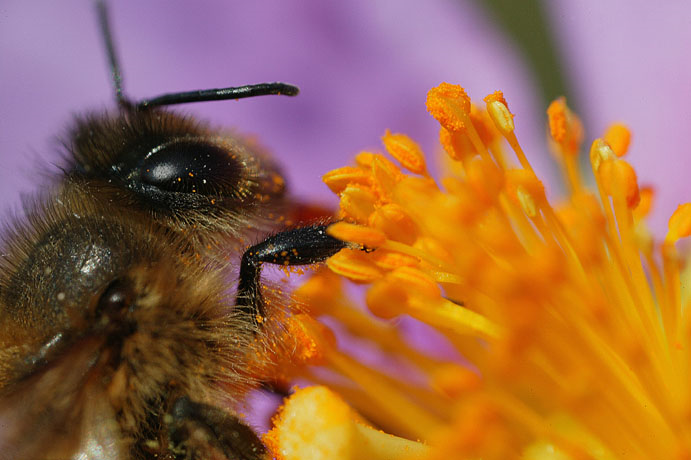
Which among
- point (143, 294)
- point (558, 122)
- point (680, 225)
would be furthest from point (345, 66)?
point (143, 294)

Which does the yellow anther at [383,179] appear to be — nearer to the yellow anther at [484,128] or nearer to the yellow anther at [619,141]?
the yellow anther at [484,128]

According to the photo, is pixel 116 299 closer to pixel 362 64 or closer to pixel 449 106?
pixel 449 106

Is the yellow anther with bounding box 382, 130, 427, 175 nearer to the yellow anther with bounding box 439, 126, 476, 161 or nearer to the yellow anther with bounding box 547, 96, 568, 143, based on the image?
the yellow anther with bounding box 439, 126, 476, 161

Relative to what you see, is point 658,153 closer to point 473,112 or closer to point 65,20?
point 473,112

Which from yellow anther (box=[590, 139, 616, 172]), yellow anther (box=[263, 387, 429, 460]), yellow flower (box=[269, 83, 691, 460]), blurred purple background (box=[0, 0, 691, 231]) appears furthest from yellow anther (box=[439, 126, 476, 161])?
blurred purple background (box=[0, 0, 691, 231])

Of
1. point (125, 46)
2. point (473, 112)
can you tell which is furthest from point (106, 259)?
point (125, 46)

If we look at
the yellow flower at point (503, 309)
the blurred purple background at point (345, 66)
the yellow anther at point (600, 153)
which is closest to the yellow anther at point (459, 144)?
the yellow flower at point (503, 309)

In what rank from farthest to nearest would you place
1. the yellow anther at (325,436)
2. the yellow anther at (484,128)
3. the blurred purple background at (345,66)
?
the blurred purple background at (345,66) < the yellow anther at (484,128) < the yellow anther at (325,436)
